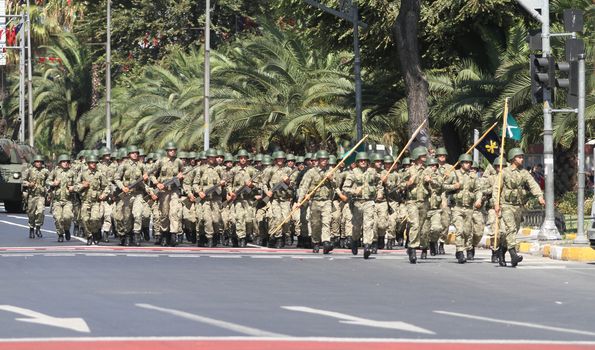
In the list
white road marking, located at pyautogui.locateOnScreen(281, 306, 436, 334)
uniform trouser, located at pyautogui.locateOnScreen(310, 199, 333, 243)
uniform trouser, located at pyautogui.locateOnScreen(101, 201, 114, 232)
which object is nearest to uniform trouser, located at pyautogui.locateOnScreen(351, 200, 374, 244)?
uniform trouser, located at pyautogui.locateOnScreen(310, 199, 333, 243)

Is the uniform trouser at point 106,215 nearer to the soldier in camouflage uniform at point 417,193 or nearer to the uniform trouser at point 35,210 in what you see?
the uniform trouser at point 35,210

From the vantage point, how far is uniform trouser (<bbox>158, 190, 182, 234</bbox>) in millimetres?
31453

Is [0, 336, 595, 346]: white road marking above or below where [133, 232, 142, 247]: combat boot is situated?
below

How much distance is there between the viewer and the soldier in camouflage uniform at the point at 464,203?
1009 inches

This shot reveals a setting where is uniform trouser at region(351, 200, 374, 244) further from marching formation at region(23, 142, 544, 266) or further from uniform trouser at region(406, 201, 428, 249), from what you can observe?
uniform trouser at region(406, 201, 428, 249)

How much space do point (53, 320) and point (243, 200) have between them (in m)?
17.0

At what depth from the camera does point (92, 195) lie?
1268 inches

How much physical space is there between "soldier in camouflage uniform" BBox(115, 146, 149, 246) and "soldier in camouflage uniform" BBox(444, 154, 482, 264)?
7.66 meters

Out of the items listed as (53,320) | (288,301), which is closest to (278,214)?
(288,301)

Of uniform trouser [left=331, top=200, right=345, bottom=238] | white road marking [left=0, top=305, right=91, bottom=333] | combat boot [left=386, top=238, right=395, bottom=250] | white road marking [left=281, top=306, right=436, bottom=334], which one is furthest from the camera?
combat boot [left=386, top=238, right=395, bottom=250]

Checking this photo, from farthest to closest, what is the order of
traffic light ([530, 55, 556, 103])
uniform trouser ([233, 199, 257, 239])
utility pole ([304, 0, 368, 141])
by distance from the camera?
utility pole ([304, 0, 368, 141]) → uniform trouser ([233, 199, 257, 239]) → traffic light ([530, 55, 556, 103])

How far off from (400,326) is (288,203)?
16.8m

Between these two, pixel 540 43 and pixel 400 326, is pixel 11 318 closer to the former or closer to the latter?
pixel 400 326

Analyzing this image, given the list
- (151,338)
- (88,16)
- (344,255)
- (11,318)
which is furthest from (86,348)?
(88,16)
